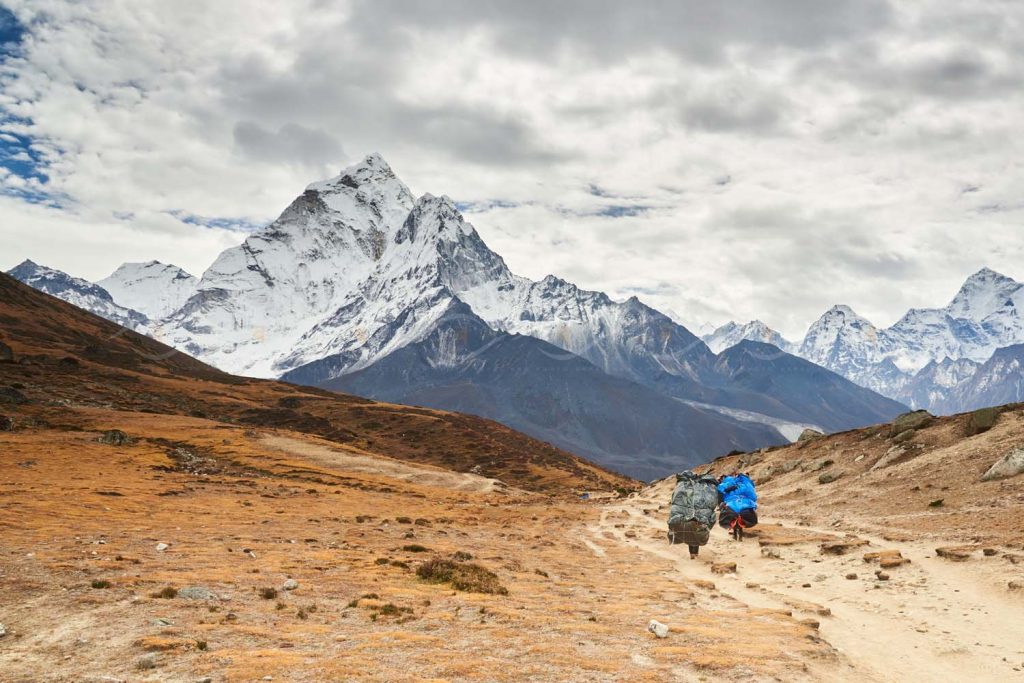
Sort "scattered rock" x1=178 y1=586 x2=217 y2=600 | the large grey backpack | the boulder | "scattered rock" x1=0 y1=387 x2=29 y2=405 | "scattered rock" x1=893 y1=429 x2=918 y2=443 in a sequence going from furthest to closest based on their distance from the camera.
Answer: "scattered rock" x1=0 y1=387 x2=29 y2=405 < the boulder < "scattered rock" x1=893 y1=429 x2=918 y2=443 < the large grey backpack < "scattered rock" x1=178 y1=586 x2=217 y2=600

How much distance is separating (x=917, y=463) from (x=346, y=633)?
44002 mm

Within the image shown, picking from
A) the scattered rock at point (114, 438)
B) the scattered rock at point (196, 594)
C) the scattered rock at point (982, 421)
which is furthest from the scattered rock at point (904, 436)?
the scattered rock at point (114, 438)

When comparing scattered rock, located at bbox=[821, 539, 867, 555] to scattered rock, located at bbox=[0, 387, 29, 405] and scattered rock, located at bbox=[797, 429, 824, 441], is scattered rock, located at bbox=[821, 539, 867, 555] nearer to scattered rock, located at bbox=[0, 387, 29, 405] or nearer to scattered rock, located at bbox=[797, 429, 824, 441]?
scattered rock, located at bbox=[797, 429, 824, 441]

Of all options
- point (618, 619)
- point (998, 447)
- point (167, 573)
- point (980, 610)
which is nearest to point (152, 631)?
point (167, 573)

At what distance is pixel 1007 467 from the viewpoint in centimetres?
3581

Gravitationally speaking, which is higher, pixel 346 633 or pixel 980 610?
pixel 980 610

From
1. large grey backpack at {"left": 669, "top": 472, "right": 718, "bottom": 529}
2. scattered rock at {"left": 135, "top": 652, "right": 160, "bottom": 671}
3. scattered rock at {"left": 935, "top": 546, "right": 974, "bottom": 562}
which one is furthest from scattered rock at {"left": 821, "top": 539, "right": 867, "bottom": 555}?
scattered rock at {"left": 135, "top": 652, "right": 160, "bottom": 671}

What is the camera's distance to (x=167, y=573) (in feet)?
71.7

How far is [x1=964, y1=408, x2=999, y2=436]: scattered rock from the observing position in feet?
155

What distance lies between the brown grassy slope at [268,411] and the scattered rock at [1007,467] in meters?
85.8

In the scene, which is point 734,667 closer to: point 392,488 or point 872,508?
point 872,508

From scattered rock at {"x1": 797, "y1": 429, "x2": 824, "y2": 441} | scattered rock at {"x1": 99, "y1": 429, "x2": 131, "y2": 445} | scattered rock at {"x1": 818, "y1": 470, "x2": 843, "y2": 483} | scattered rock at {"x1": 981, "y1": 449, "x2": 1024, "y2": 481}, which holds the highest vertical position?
scattered rock at {"x1": 797, "y1": 429, "x2": 824, "y2": 441}

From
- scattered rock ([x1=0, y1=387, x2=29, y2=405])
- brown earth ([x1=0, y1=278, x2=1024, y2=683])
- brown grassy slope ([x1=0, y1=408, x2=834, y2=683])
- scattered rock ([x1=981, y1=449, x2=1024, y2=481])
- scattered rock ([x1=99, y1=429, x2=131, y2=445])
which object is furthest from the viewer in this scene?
scattered rock ([x1=0, y1=387, x2=29, y2=405])

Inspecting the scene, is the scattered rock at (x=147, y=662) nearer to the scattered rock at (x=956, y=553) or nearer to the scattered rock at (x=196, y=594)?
the scattered rock at (x=196, y=594)
